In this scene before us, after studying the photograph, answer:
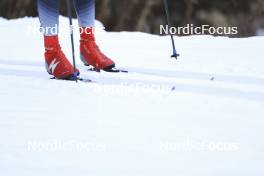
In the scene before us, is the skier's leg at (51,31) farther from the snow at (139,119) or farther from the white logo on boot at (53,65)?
the snow at (139,119)

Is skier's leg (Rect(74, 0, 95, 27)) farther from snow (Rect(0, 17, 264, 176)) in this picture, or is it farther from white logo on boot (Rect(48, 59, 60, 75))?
white logo on boot (Rect(48, 59, 60, 75))

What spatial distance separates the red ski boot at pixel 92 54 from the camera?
470cm

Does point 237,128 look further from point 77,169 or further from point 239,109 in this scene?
point 77,169

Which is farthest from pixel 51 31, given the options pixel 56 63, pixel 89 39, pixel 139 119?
pixel 139 119

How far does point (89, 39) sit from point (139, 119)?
1765 mm

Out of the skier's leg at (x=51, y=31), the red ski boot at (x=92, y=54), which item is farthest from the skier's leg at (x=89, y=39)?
the skier's leg at (x=51, y=31)

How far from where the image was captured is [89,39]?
476 cm

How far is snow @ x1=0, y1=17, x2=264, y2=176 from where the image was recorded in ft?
8.05

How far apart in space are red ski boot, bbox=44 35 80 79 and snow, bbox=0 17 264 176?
0.38ft

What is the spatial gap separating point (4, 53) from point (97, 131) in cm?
318

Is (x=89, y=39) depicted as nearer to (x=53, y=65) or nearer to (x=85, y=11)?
(x=85, y=11)

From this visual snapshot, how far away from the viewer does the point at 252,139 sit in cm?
279

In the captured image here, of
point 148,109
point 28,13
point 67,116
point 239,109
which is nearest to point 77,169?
point 67,116

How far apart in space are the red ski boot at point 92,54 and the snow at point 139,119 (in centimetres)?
11
